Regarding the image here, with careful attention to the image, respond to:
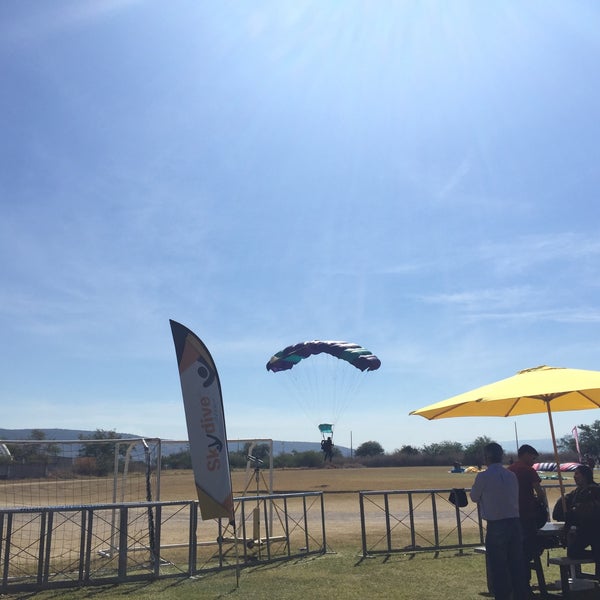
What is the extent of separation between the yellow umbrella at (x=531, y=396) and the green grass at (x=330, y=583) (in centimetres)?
222

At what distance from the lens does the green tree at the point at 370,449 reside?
11388 cm

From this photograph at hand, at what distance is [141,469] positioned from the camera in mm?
17969

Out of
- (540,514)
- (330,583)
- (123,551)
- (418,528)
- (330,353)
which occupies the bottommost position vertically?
(418,528)

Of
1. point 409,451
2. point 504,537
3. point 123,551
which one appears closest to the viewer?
point 504,537

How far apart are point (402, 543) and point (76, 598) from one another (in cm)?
741

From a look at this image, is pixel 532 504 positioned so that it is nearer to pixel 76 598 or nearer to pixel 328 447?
pixel 76 598

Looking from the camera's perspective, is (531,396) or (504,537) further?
(531,396)

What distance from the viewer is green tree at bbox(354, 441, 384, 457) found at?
374 ft

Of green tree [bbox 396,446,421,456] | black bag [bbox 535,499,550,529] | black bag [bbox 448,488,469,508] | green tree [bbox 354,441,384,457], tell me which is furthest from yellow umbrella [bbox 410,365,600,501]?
green tree [bbox 354,441,384,457]

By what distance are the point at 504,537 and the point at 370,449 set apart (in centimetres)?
11204

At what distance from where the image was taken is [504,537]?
6.49 m

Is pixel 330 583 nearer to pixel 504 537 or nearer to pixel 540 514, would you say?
pixel 540 514

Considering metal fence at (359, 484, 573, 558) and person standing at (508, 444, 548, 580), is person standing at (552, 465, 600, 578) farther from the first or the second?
metal fence at (359, 484, 573, 558)

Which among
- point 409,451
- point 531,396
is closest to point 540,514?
point 531,396
